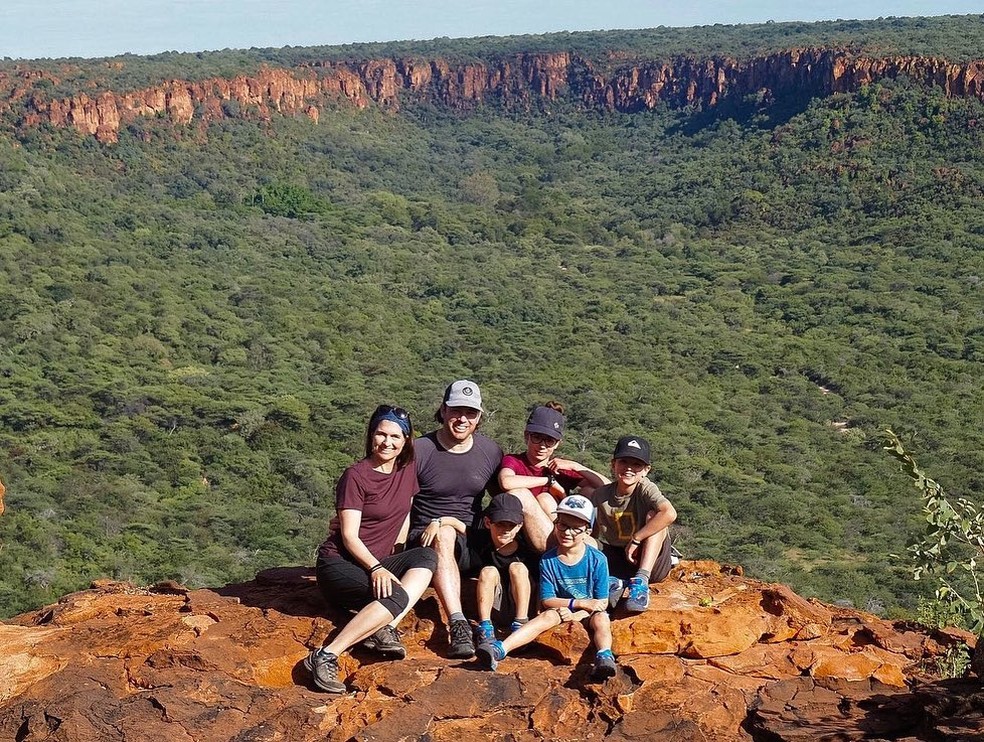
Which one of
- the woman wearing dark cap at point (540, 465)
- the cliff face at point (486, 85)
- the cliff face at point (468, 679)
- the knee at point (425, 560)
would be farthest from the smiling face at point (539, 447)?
the cliff face at point (486, 85)

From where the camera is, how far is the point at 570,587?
19.2 ft

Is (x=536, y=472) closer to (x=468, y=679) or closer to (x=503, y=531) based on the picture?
(x=503, y=531)

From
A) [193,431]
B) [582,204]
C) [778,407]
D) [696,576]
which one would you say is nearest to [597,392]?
[778,407]

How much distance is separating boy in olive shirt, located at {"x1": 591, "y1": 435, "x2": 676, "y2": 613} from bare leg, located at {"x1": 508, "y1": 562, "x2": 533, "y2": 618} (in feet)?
1.70

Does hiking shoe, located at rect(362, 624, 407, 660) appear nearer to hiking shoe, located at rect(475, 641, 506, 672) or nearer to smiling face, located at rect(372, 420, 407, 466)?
hiking shoe, located at rect(475, 641, 506, 672)

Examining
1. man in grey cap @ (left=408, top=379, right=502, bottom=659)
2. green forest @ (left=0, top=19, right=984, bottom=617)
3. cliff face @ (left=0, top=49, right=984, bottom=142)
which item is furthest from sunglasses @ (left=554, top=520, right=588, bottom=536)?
cliff face @ (left=0, top=49, right=984, bottom=142)

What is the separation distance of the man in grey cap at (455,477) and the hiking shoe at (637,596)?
2.73 feet

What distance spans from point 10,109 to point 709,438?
5272 cm

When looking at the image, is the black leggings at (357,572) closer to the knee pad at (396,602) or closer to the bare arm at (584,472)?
the knee pad at (396,602)

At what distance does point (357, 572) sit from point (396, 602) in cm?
30

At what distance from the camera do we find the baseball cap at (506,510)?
19.5 feet

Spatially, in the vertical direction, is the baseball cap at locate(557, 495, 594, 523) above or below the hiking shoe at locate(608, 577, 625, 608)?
above

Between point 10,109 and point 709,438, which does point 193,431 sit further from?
point 10,109

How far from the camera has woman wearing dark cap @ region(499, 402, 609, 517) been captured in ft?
20.5
